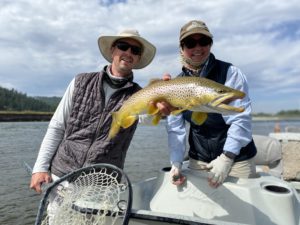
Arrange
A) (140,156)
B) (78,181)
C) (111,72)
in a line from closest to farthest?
(78,181) → (111,72) → (140,156)

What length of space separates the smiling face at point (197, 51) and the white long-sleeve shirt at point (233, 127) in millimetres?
356

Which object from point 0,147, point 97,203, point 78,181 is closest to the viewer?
point 97,203

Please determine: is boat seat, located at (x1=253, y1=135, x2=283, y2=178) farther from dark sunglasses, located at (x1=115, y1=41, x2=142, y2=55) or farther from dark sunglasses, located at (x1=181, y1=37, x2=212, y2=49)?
dark sunglasses, located at (x1=115, y1=41, x2=142, y2=55)

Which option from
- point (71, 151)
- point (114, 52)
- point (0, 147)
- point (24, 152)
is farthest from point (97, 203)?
point (0, 147)

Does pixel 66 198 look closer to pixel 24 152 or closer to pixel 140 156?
pixel 140 156

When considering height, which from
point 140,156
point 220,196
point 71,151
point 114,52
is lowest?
point 140,156

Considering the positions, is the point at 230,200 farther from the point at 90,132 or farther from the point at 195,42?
the point at 195,42

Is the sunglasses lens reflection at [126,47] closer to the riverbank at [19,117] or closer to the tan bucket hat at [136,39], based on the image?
the tan bucket hat at [136,39]

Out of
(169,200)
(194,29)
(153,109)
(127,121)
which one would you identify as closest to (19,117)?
(169,200)

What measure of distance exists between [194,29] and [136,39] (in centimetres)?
71

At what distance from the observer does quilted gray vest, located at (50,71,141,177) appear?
3.75 m

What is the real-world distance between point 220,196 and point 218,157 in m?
0.48

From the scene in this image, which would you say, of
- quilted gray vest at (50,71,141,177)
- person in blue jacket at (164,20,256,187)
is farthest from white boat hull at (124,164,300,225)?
quilted gray vest at (50,71,141,177)

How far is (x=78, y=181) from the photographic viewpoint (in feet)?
11.7
